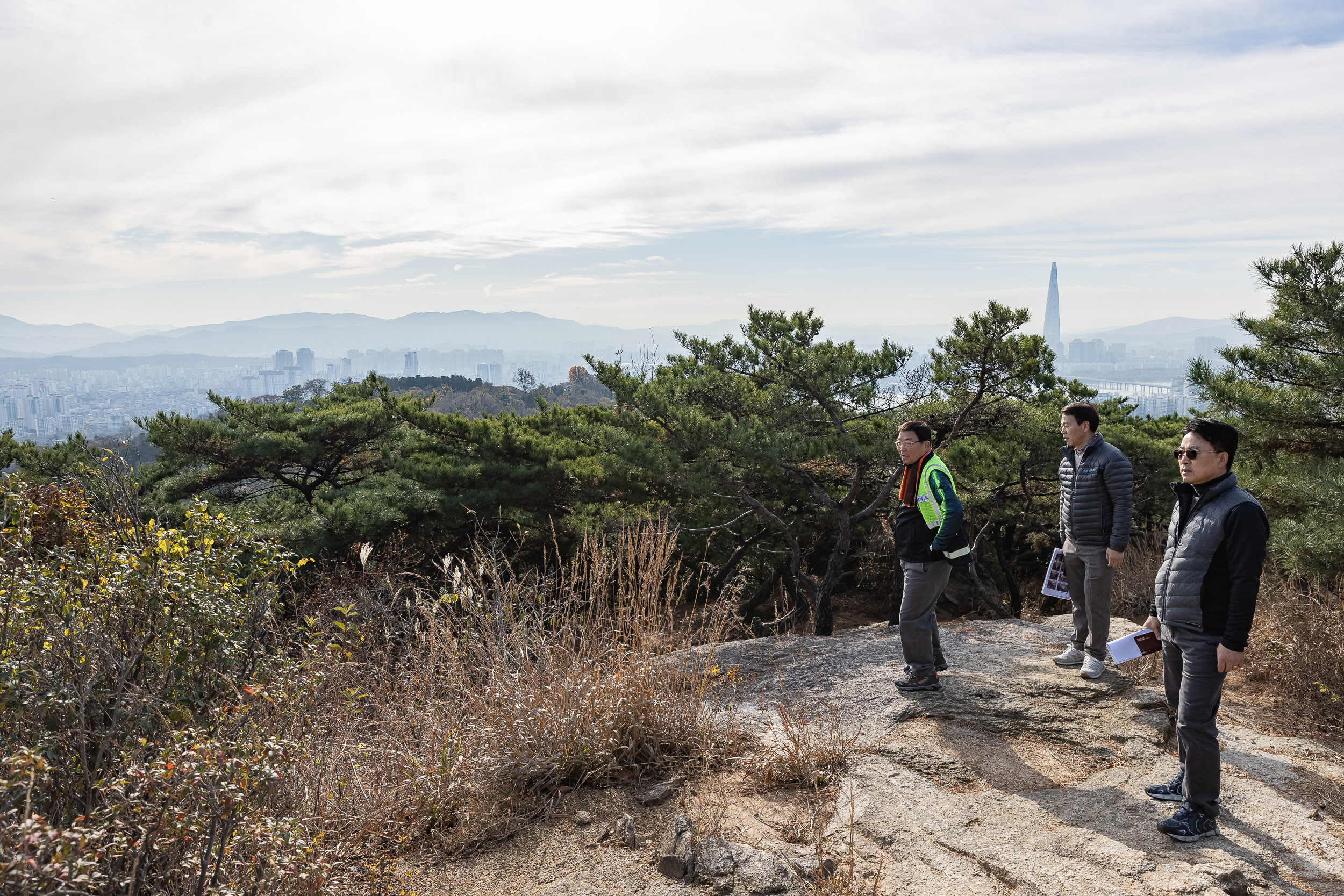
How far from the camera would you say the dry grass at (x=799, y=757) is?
3127 millimetres

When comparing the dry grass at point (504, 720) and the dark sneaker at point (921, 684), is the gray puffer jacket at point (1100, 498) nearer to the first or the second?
the dark sneaker at point (921, 684)

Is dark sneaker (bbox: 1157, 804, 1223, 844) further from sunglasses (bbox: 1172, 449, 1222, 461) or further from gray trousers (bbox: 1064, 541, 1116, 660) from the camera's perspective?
gray trousers (bbox: 1064, 541, 1116, 660)

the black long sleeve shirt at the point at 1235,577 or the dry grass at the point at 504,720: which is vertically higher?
the black long sleeve shirt at the point at 1235,577

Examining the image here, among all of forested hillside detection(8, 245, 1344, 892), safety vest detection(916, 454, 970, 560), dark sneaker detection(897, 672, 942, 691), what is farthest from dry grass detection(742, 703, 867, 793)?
safety vest detection(916, 454, 970, 560)

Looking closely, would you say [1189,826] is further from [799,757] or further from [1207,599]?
[799,757]

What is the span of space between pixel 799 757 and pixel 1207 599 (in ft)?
5.36

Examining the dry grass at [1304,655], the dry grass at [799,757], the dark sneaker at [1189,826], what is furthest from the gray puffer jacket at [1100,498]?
the dry grass at [799,757]

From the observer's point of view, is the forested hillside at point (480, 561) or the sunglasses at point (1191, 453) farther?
the sunglasses at point (1191, 453)

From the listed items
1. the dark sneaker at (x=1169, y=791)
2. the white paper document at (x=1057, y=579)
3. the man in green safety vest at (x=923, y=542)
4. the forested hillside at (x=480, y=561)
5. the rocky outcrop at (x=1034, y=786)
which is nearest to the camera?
the forested hillside at (x=480, y=561)

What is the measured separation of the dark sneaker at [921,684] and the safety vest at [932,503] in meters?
0.70

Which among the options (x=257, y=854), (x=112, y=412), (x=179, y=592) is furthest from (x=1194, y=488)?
(x=112, y=412)

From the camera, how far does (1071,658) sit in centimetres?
465

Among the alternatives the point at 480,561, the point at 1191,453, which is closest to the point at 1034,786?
the point at 1191,453

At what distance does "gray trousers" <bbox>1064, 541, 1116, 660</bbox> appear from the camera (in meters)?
4.29
